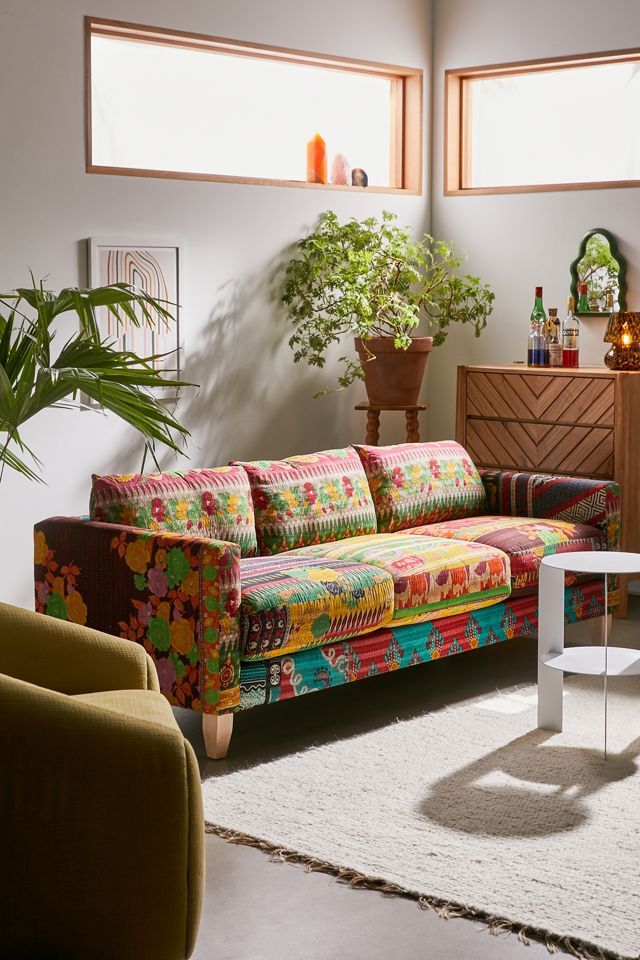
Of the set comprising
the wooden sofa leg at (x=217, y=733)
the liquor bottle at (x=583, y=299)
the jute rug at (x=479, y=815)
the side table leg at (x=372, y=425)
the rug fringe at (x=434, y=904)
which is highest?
the liquor bottle at (x=583, y=299)

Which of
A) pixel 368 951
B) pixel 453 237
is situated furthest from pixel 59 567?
pixel 453 237

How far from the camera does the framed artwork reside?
5336mm

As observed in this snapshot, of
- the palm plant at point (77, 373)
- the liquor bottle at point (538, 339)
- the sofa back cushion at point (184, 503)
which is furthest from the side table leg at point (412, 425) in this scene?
the palm plant at point (77, 373)

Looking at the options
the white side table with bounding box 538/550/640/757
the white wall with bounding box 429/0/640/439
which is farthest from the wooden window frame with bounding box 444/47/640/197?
the white side table with bounding box 538/550/640/757

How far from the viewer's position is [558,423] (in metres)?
5.90

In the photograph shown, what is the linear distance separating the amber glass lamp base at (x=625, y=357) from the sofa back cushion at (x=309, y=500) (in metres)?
1.42

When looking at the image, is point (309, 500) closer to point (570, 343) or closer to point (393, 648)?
point (393, 648)

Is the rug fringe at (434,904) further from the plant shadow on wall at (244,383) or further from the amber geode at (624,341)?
the amber geode at (624,341)

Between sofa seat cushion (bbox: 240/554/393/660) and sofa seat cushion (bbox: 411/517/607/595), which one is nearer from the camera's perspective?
sofa seat cushion (bbox: 240/554/393/660)

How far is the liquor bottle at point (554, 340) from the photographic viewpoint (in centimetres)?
612

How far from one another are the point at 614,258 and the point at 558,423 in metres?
0.87

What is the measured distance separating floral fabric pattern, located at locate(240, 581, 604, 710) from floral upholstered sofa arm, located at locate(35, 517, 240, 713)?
14 cm

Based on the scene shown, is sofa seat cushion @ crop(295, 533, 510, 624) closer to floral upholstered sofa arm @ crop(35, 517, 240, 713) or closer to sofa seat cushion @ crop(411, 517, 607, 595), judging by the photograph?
sofa seat cushion @ crop(411, 517, 607, 595)

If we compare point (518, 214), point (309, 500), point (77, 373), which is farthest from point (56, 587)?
point (518, 214)
